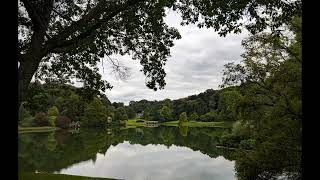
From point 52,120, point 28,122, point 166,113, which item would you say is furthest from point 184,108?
point 28,122

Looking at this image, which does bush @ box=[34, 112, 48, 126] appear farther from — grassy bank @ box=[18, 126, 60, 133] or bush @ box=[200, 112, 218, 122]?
bush @ box=[200, 112, 218, 122]

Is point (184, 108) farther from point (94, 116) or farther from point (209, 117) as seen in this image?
point (94, 116)

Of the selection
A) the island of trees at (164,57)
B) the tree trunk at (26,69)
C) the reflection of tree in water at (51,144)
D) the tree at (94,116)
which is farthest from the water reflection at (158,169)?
the tree at (94,116)

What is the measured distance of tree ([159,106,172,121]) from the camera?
366ft

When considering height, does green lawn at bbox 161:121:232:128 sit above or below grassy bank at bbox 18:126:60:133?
below

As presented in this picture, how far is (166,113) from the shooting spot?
112 m

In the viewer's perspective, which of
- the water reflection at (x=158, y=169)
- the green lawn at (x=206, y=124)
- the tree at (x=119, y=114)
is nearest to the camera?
the water reflection at (x=158, y=169)

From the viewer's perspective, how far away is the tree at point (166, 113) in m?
112

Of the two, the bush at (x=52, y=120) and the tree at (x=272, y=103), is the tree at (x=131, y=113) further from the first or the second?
the tree at (x=272, y=103)

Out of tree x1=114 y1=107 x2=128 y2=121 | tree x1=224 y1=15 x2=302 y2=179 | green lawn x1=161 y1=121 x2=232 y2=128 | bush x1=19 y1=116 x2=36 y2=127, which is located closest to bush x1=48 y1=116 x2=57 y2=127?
bush x1=19 y1=116 x2=36 y2=127

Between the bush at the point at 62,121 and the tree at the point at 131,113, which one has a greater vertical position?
the tree at the point at 131,113

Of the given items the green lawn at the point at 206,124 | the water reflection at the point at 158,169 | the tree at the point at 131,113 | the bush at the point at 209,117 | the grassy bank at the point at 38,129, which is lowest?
the water reflection at the point at 158,169
